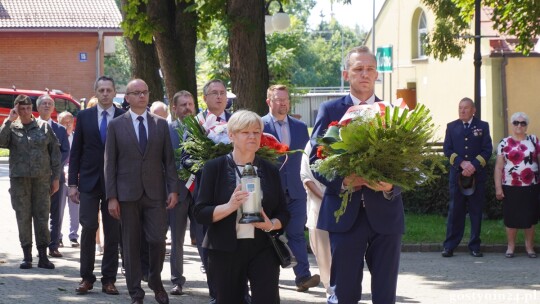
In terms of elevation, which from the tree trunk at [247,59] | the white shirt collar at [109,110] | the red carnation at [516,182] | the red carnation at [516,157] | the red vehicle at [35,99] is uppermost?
the red vehicle at [35,99]

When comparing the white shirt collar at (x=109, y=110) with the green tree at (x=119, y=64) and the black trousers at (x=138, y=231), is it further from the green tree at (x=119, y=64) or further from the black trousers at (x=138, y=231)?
the green tree at (x=119, y=64)

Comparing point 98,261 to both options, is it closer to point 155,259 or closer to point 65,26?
point 155,259

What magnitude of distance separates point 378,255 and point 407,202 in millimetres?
11842

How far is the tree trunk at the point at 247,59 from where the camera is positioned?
16.0 metres

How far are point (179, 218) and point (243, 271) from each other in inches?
170

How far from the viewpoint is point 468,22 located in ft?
76.4

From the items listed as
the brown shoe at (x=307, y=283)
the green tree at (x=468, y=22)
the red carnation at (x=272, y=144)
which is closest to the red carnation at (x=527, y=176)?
the brown shoe at (x=307, y=283)

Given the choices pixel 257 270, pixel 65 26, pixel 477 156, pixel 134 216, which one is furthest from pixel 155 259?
pixel 65 26

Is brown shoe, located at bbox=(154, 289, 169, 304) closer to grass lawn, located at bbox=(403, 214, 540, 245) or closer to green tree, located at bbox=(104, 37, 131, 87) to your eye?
grass lawn, located at bbox=(403, 214, 540, 245)

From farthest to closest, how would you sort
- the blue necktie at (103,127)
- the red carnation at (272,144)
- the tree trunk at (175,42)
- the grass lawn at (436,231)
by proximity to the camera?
the tree trunk at (175,42), the grass lawn at (436,231), the blue necktie at (103,127), the red carnation at (272,144)

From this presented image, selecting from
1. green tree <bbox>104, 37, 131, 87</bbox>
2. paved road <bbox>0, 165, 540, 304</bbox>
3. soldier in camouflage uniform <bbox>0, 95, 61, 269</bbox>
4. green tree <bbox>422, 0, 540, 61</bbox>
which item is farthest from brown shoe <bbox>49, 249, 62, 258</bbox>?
green tree <bbox>104, 37, 131, 87</bbox>

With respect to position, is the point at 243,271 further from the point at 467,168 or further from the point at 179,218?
the point at 467,168

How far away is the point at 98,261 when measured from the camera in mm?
14367

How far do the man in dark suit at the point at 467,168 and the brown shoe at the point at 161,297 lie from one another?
556cm
